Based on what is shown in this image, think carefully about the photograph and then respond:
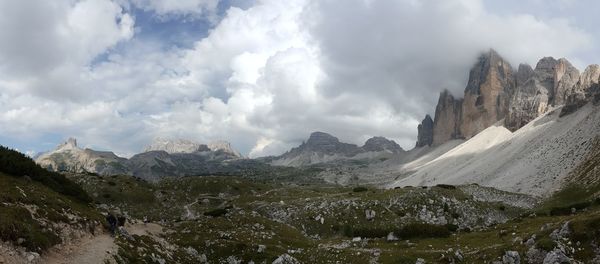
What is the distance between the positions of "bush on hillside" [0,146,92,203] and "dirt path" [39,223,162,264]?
1185cm

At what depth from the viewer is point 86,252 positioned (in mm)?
29641

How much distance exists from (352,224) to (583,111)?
546 feet

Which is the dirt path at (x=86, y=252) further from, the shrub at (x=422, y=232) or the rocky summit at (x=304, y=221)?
the shrub at (x=422, y=232)

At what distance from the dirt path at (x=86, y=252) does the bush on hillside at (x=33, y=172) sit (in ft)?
38.9

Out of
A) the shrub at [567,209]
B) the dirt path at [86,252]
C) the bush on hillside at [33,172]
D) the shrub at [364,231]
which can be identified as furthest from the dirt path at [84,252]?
the shrub at [567,209]

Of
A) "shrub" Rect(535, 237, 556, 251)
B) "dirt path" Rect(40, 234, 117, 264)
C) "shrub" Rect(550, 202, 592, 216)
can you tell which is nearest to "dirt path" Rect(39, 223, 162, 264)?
"dirt path" Rect(40, 234, 117, 264)

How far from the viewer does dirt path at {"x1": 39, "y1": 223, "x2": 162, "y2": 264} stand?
26817mm

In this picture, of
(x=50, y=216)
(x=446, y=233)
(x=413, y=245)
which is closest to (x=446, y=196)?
(x=446, y=233)

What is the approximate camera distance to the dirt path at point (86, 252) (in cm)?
2682

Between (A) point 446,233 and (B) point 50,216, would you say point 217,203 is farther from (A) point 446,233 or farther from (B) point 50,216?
(B) point 50,216

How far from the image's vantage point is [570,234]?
32.2m

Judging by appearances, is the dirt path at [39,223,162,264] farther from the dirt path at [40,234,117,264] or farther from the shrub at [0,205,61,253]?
the shrub at [0,205,61,253]

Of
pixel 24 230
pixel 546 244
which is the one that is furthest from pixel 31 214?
pixel 546 244

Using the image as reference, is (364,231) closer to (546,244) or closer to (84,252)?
(546,244)
